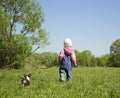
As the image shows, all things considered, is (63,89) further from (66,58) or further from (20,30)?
(20,30)

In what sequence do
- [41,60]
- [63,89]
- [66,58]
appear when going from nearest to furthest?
[63,89]
[66,58]
[41,60]

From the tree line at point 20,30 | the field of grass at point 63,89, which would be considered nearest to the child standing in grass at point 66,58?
the field of grass at point 63,89

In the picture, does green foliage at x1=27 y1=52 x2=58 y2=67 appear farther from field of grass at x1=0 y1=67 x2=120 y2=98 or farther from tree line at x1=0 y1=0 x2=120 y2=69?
field of grass at x1=0 y1=67 x2=120 y2=98

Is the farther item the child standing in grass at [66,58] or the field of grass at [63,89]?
the child standing in grass at [66,58]

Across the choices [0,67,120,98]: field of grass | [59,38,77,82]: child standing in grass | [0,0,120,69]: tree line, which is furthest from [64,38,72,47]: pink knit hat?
[0,0,120,69]: tree line

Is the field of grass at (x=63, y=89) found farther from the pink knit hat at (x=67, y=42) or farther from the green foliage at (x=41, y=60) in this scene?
the green foliage at (x=41, y=60)

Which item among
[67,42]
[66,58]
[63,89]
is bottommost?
[63,89]

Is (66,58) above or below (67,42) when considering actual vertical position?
below

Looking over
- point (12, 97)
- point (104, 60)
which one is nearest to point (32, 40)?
point (12, 97)

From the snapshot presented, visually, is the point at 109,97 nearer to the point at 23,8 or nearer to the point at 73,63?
the point at 73,63

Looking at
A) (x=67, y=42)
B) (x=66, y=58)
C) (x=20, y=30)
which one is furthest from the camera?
(x=20, y=30)

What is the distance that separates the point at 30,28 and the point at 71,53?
14.1 meters

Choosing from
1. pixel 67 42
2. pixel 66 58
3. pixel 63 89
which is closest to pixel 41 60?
pixel 66 58

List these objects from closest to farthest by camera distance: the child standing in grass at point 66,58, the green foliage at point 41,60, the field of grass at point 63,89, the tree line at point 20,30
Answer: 1. the field of grass at point 63,89
2. the child standing in grass at point 66,58
3. the tree line at point 20,30
4. the green foliage at point 41,60
